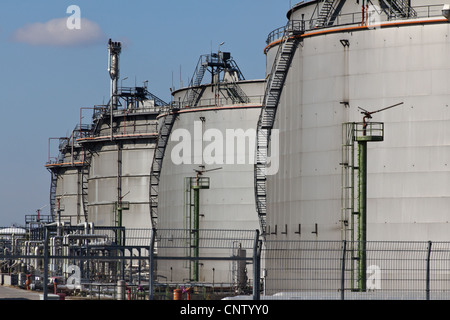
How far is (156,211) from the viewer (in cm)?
7200

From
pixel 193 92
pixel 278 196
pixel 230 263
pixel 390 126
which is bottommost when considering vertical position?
pixel 230 263

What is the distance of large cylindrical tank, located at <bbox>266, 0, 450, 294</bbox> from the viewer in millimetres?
38375

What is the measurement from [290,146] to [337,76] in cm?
425

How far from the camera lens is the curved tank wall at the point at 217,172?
58997 mm

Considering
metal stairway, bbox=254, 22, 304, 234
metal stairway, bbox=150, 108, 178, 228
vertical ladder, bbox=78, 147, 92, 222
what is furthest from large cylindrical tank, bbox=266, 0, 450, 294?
vertical ladder, bbox=78, 147, 92, 222

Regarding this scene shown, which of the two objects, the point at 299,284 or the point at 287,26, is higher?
the point at 287,26

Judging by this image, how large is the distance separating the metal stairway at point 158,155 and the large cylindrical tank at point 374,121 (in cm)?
2304

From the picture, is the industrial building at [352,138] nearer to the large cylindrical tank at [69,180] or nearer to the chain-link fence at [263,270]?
the chain-link fence at [263,270]

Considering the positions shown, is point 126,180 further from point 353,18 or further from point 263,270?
point 353,18

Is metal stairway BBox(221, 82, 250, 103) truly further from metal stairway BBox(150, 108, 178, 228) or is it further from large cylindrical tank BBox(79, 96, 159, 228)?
large cylindrical tank BBox(79, 96, 159, 228)

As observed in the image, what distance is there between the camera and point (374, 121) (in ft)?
129

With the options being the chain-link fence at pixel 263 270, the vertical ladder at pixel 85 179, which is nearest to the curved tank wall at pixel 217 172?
the chain-link fence at pixel 263 270
